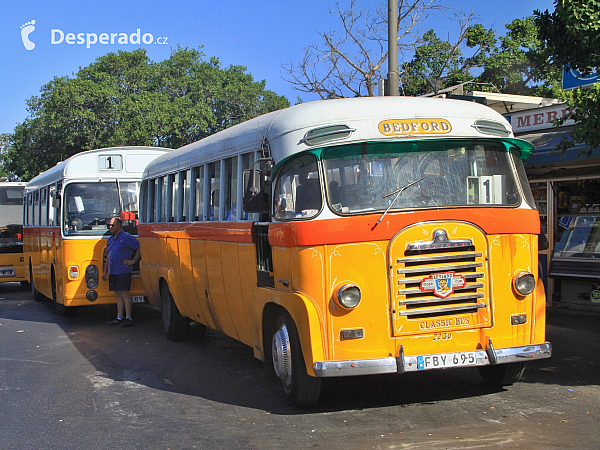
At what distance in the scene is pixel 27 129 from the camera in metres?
42.6

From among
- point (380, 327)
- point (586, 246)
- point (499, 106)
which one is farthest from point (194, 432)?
point (499, 106)

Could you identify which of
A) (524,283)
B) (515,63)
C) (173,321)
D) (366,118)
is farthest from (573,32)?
(515,63)

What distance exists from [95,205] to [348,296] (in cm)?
836

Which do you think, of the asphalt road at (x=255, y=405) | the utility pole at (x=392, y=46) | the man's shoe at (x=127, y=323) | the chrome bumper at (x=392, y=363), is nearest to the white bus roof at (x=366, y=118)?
the chrome bumper at (x=392, y=363)

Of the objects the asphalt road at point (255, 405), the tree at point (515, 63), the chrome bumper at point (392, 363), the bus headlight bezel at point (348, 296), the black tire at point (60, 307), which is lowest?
the asphalt road at point (255, 405)

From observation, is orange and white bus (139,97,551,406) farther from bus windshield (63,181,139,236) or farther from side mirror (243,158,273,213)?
bus windshield (63,181,139,236)

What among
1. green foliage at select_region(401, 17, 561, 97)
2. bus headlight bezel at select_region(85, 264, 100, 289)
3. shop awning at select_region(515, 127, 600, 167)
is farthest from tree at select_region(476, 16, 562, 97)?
bus headlight bezel at select_region(85, 264, 100, 289)

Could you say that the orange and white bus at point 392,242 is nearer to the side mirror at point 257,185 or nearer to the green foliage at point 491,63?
the side mirror at point 257,185

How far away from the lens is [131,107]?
3956 cm

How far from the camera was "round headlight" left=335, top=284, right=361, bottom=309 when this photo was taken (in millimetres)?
5883

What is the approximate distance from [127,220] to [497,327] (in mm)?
8669

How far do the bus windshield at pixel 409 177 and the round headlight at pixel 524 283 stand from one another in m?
0.67

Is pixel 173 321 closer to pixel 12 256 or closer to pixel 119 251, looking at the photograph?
pixel 119 251

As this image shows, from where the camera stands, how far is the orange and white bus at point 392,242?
5.96 m
